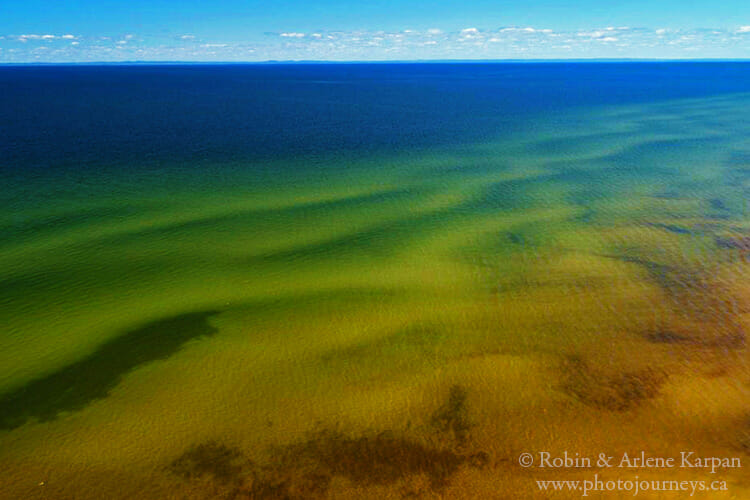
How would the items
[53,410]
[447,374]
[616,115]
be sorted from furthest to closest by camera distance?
[616,115] < [447,374] < [53,410]

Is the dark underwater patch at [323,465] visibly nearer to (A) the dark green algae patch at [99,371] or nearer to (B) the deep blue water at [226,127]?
(A) the dark green algae patch at [99,371]

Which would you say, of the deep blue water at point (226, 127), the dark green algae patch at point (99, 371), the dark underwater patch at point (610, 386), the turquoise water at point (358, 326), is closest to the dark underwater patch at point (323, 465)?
the turquoise water at point (358, 326)

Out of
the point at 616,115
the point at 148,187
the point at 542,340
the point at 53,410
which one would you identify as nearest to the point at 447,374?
the point at 542,340

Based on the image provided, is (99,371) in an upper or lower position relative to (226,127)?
lower

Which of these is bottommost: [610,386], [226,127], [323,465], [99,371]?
[323,465]

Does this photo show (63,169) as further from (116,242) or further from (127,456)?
(127,456)

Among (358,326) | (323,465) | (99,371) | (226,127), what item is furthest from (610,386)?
(226,127)

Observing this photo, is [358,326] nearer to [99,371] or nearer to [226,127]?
[99,371]
